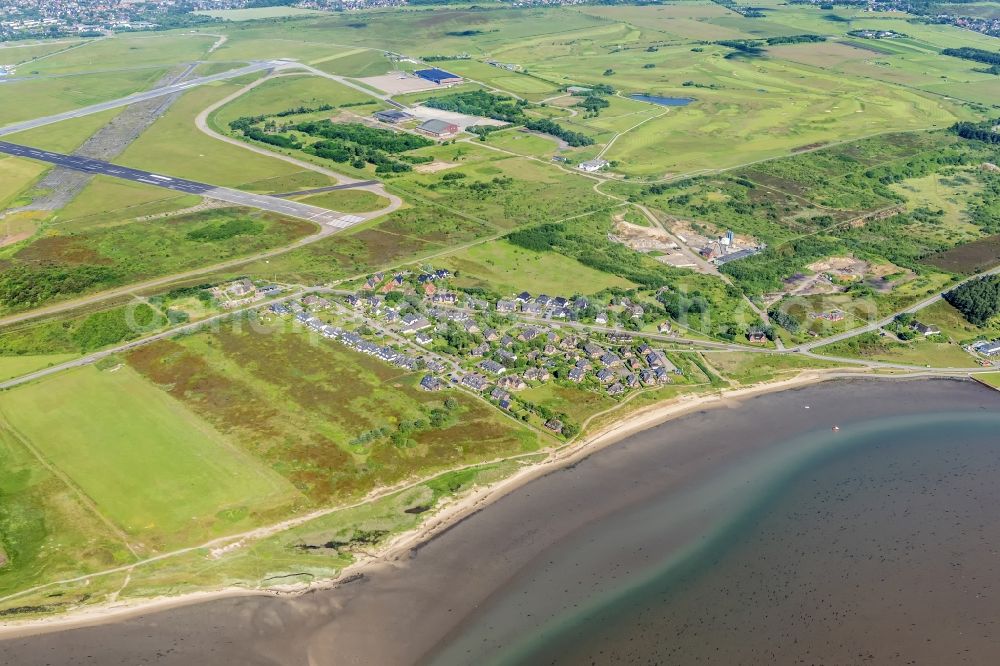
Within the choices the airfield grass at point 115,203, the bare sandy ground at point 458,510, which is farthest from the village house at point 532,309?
the airfield grass at point 115,203

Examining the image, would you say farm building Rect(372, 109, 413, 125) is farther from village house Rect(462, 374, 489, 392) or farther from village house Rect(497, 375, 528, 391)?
village house Rect(497, 375, 528, 391)

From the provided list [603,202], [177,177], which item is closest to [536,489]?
[603,202]

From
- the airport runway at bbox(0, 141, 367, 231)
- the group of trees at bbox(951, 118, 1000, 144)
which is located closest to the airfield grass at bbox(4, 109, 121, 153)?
the airport runway at bbox(0, 141, 367, 231)

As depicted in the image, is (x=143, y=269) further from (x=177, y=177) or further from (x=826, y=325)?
(x=826, y=325)

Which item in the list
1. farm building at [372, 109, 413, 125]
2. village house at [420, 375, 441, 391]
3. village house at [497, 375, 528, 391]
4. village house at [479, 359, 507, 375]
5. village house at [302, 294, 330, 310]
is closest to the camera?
village house at [420, 375, 441, 391]

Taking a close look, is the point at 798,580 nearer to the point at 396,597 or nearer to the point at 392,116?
the point at 396,597

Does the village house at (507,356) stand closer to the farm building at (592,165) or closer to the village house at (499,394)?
the village house at (499,394)

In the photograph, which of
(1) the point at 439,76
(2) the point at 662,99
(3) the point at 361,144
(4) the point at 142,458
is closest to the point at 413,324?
(4) the point at 142,458
